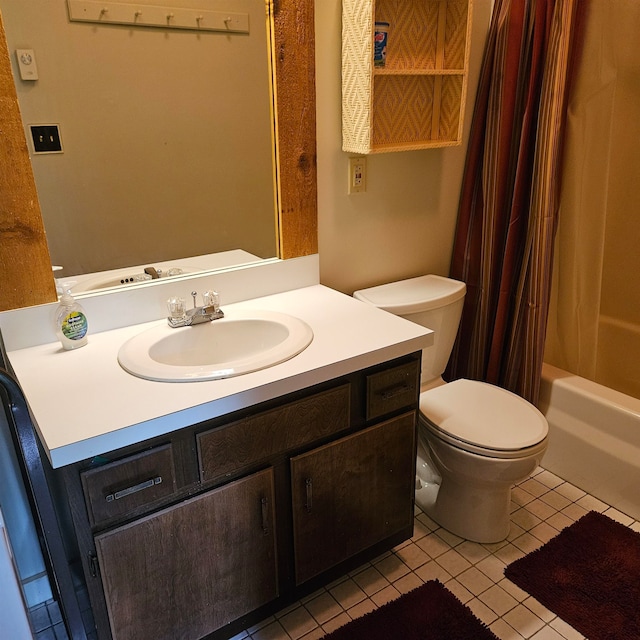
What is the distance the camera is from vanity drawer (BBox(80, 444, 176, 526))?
1062 mm

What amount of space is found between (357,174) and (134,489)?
4.09 feet

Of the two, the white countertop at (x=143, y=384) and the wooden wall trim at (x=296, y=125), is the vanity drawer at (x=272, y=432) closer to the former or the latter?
the white countertop at (x=143, y=384)

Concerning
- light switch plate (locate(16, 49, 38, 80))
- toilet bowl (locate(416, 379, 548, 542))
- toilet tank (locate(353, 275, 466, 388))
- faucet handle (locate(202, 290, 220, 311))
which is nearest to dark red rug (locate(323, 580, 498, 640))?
toilet bowl (locate(416, 379, 548, 542))

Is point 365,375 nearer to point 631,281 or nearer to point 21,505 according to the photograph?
point 21,505

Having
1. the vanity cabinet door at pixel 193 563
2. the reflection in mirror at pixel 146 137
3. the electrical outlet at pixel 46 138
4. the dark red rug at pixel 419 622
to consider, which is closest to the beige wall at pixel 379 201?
the reflection in mirror at pixel 146 137

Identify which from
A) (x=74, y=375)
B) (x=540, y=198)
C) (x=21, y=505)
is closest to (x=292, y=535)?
(x=74, y=375)

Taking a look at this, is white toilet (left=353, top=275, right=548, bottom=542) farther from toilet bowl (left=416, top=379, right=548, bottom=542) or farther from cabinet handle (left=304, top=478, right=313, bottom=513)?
cabinet handle (left=304, top=478, right=313, bottom=513)

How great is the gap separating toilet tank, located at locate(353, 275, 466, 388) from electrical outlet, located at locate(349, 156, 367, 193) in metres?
0.36

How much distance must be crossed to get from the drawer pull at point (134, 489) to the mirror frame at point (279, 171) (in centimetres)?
57

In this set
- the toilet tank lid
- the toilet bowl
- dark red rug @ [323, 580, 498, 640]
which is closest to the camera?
dark red rug @ [323, 580, 498, 640]

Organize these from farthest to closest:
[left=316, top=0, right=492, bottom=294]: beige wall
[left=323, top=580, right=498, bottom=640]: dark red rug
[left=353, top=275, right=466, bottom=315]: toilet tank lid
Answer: [left=353, top=275, right=466, bottom=315]: toilet tank lid
[left=316, top=0, right=492, bottom=294]: beige wall
[left=323, top=580, right=498, bottom=640]: dark red rug

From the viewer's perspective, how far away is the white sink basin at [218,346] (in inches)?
48.4

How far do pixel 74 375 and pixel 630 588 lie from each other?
1660 millimetres

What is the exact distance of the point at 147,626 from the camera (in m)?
1.22
